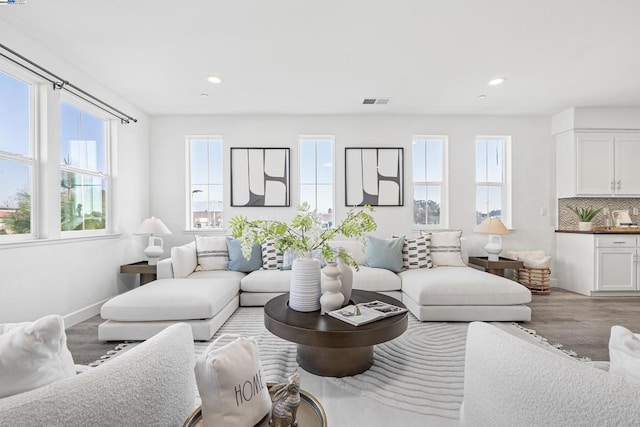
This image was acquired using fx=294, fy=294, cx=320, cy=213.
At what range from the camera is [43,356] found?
0.72 meters

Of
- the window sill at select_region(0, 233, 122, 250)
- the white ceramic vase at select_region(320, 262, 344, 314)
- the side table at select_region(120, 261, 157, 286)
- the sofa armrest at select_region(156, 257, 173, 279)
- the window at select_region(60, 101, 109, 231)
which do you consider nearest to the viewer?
the white ceramic vase at select_region(320, 262, 344, 314)

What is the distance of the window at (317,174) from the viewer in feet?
14.6

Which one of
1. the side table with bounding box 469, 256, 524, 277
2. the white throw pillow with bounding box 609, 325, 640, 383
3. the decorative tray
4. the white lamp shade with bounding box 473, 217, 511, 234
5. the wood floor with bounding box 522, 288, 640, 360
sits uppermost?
the white lamp shade with bounding box 473, 217, 511, 234

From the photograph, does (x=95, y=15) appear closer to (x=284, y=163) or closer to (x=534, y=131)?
(x=284, y=163)

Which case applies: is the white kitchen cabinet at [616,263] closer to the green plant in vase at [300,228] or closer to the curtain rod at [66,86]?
the green plant in vase at [300,228]

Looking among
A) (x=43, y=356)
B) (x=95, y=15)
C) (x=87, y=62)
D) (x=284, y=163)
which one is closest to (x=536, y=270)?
(x=284, y=163)

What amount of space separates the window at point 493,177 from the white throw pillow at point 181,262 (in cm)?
410

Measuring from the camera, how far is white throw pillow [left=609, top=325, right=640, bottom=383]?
0.75 m

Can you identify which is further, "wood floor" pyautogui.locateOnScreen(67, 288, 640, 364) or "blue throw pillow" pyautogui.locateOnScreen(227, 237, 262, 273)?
"blue throw pillow" pyautogui.locateOnScreen(227, 237, 262, 273)

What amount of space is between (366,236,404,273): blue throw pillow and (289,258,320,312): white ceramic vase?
63.7 inches

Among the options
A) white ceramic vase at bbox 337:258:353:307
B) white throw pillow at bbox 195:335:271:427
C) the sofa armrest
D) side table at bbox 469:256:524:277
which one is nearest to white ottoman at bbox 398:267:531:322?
side table at bbox 469:256:524:277

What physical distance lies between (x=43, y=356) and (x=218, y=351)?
1.35 feet

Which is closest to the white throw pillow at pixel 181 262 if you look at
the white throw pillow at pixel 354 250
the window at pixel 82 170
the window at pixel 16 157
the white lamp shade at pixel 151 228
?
the white lamp shade at pixel 151 228

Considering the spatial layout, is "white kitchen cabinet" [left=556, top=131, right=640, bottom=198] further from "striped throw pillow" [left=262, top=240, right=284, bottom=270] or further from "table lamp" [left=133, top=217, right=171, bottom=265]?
"table lamp" [left=133, top=217, right=171, bottom=265]
